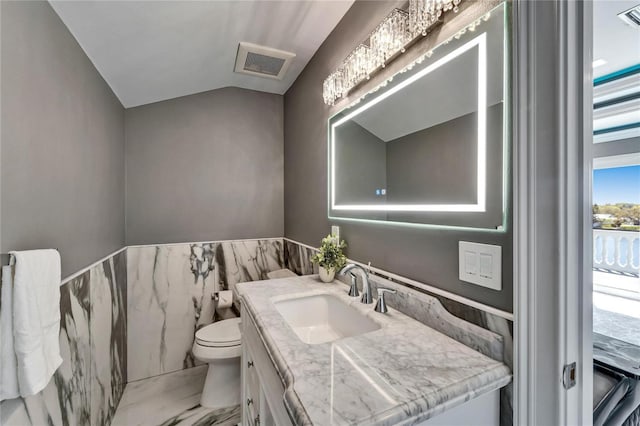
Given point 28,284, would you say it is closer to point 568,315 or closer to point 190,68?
point 568,315

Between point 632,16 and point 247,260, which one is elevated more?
point 632,16

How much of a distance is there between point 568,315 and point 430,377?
14.3 inches

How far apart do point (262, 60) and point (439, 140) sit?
1437 millimetres

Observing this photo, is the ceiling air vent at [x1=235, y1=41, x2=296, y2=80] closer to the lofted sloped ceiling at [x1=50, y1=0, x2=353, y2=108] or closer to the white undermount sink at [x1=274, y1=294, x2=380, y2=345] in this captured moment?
the lofted sloped ceiling at [x1=50, y1=0, x2=353, y2=108]

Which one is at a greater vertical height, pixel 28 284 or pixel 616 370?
pixel 28 284

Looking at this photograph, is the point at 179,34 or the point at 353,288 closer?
the point at 353,288

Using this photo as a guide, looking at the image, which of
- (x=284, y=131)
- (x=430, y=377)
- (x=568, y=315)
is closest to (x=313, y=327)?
(x=430, y=377)

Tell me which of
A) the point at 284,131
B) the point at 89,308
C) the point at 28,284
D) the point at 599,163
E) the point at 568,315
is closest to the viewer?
the point at 568,315

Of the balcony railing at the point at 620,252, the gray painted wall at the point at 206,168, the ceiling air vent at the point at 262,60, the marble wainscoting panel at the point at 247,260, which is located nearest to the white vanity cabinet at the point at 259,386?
the marble wainscoting panel at the point at 247,260

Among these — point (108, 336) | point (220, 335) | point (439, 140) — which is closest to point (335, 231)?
point (439, 140)

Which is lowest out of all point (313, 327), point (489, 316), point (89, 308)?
point (313, 327)

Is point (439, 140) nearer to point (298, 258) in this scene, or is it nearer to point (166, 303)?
point (298, 258)

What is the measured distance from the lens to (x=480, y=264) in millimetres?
832

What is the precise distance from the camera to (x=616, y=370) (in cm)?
82
